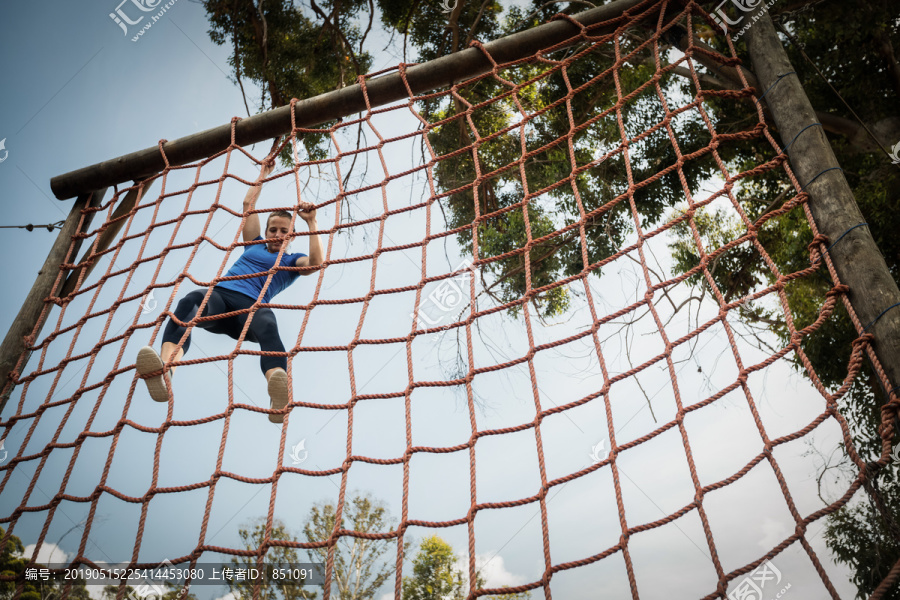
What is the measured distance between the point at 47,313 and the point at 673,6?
2460 mm

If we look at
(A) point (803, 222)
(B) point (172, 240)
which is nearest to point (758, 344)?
(A) point (803, 222)

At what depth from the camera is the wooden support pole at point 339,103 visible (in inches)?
81.7

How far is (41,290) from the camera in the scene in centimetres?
217

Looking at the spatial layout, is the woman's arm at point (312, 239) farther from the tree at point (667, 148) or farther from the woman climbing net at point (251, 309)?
the tree at point (667, 148)

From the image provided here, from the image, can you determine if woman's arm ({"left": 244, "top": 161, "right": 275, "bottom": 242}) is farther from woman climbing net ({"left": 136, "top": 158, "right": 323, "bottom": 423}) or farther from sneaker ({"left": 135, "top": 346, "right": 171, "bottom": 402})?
sneaker ({"left": 135, "top": 346, "right": 171, "bottom": 402})

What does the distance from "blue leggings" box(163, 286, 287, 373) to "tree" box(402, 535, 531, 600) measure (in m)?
5.05

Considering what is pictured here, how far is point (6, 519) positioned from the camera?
63.1 inches

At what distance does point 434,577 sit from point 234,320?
5.50 meters

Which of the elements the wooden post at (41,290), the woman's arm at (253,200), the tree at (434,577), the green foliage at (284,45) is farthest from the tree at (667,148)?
the tree at (434,577)

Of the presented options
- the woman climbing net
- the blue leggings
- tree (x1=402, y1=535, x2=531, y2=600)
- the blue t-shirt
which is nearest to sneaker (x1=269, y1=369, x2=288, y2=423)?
the woman climbing net

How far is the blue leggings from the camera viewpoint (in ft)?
6.79

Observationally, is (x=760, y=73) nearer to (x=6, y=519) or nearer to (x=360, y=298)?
(x=360, y=298)

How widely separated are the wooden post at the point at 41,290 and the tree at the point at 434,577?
5.38 metres
